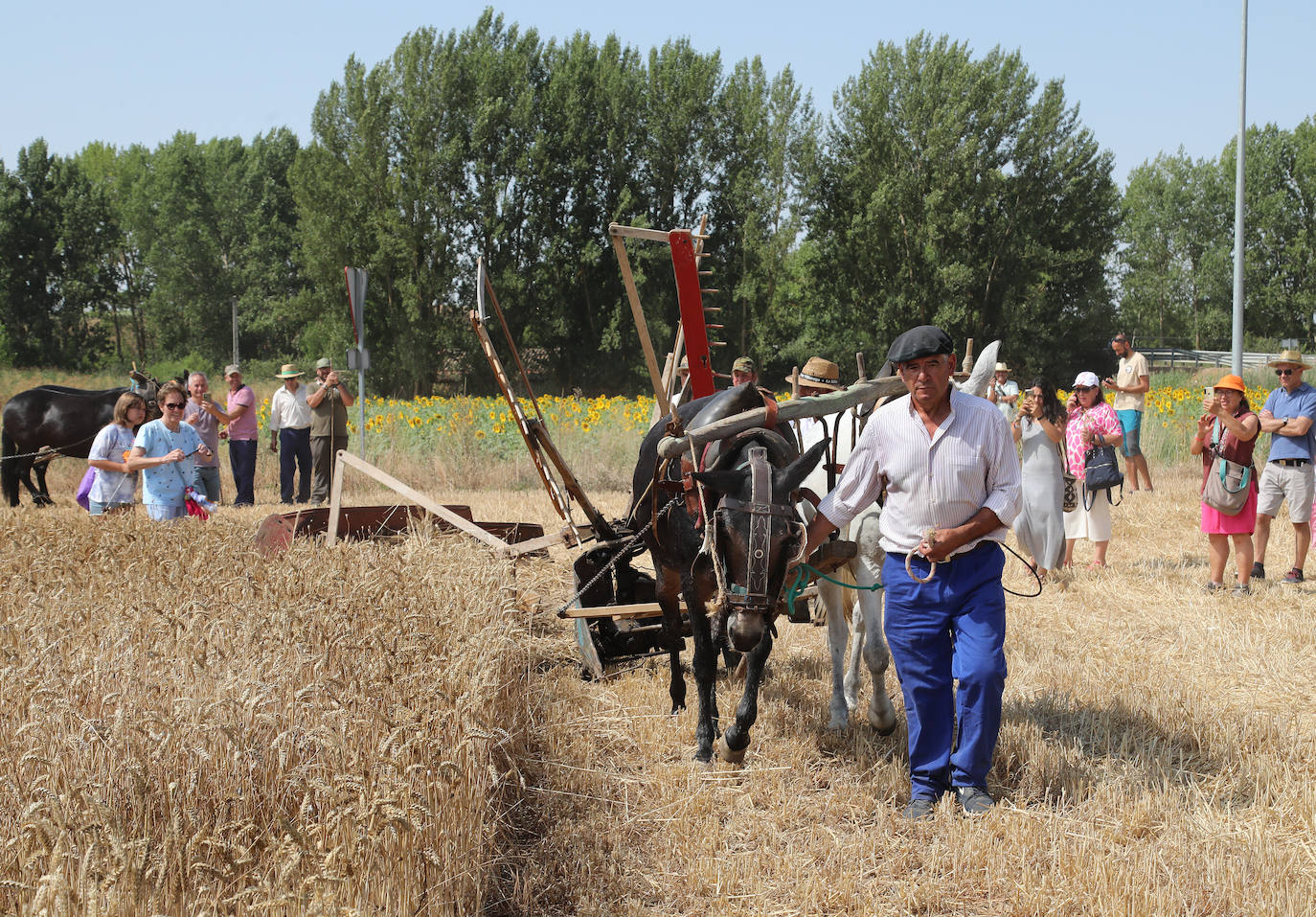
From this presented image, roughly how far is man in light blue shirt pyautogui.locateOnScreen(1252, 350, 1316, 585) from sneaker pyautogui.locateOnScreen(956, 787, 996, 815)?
19.4ft

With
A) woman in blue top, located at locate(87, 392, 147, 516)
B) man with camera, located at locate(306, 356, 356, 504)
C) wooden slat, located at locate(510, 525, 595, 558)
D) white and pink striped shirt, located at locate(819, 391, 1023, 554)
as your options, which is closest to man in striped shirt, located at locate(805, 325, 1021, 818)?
white and pink striped shirt, located at locate(819, 391, 1023, 554)

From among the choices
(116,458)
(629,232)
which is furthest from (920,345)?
(116,458)

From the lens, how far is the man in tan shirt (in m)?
14.7

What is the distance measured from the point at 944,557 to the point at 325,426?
469 inches

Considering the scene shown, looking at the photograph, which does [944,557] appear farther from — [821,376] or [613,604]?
[613,604]

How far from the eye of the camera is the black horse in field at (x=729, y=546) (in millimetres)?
4234

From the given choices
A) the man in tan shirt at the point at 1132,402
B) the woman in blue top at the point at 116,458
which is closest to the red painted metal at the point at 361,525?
the woman in blue top at the point at 116,458

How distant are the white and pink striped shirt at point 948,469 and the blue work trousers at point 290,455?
1188 cm

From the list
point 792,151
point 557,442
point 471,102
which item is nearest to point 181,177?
point 471,102

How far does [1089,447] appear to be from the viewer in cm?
976

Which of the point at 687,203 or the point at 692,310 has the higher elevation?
the point at 687,203

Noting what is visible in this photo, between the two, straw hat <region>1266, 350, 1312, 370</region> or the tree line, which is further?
the tree line

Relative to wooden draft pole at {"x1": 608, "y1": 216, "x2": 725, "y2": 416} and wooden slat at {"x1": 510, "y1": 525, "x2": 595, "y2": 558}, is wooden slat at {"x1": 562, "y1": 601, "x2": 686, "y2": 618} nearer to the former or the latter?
wooden slat at {"x1": 510, "y1": 525, "x2": 595, "y2": 558}

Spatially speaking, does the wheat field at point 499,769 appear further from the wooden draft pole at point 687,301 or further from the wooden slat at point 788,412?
the wooden draft pole at point 687,301
